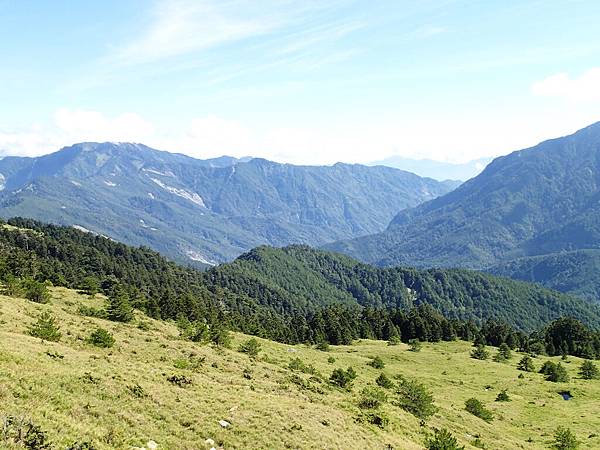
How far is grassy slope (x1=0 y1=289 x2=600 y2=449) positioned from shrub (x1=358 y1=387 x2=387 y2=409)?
1.11 meters

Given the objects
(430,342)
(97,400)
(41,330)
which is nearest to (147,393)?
(97,400)

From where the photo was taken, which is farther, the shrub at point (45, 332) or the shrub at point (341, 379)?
the shrub at point (341, 379)

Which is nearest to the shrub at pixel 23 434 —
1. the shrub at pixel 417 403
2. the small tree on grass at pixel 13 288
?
the shrub at pixel 417 403

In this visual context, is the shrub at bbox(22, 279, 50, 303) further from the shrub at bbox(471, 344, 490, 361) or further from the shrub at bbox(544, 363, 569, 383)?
the shrub at bbox(471, 344, 490, 361)

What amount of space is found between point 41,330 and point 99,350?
545 centimetres

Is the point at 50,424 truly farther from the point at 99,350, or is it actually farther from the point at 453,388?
the point at 453,388

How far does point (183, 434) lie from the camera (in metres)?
27.7

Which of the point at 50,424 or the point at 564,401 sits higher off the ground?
the point at 50,424

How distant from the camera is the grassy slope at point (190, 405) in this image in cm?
2638

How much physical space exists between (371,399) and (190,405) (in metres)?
21.2

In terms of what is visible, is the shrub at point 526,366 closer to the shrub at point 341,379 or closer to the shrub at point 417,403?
the shrub at point 417,403

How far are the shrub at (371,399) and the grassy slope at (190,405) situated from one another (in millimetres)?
1112

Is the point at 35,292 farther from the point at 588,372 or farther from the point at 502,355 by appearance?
the point at 588,372

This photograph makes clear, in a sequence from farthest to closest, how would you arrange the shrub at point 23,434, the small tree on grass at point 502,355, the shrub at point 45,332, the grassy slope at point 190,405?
the small tree on grass at point 502,355 < the shrub at point 45,332 < the grassy slope at point 190,405 < the shrub at point 23,434
